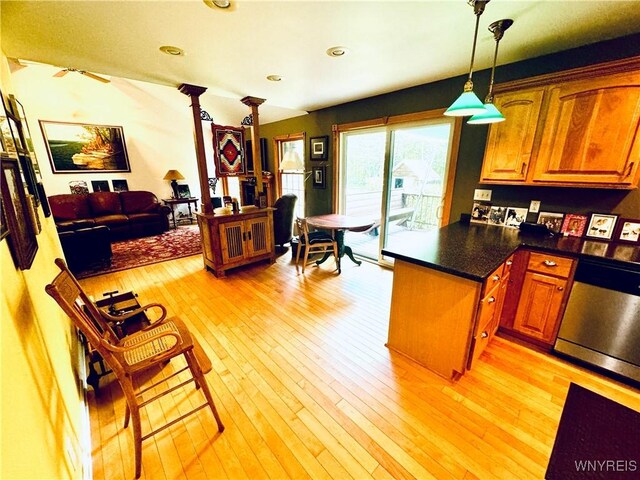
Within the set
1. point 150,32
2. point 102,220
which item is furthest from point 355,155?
point 102,220

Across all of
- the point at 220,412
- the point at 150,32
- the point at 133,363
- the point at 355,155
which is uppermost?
the point at 150,32

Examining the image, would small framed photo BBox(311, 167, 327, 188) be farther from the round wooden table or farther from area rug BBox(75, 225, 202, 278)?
area rug BBox(75, 225, 202, 278)

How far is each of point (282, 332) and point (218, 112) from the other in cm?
577

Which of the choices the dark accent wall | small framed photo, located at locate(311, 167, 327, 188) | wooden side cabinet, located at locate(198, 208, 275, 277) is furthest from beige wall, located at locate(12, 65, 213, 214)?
the dark accent wall

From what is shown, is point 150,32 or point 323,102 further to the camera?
point 323,102

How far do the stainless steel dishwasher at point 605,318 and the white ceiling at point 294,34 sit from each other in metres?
1.71

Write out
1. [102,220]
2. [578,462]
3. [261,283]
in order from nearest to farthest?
[578,462] → [261,283] → [102,220]

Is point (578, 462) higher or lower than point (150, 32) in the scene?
lower

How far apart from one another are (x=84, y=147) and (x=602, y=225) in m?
8.44

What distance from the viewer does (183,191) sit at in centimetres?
695

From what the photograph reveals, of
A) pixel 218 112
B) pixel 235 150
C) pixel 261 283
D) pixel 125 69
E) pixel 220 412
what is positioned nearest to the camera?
pixel 220 412

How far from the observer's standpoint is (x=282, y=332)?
2.46 meters

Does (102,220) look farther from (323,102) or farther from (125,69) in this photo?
(323,102)

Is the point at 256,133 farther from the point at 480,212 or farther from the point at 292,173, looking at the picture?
the point at 480,212
